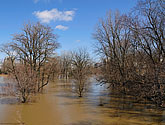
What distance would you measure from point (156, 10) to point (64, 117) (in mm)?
9250

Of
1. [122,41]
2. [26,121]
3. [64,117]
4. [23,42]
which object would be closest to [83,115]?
[64,117]

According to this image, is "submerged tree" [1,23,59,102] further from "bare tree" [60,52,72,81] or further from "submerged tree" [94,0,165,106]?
"bare tree" [60,52,72,81]

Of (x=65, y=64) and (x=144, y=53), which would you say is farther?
(x=65, y=64)

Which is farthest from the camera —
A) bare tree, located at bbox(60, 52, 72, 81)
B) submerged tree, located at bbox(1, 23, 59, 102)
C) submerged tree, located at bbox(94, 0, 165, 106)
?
bare tree, located at bbox(60, 52, 72, 81)

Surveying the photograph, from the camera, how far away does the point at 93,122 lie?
9367 millimetres

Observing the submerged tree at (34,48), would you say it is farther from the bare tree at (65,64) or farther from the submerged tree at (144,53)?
the bare tree at (65,64)

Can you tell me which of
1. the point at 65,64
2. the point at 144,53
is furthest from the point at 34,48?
the point at 65,64

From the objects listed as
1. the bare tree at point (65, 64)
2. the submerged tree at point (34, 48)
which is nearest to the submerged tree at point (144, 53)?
the submerged tree at point (34, 48)

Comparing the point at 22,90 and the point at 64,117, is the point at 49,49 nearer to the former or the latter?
the point at 22,90

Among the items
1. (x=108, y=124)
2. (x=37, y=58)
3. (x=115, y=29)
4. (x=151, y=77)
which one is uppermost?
(x=115, y=29)

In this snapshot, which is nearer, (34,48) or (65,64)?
(34,48)

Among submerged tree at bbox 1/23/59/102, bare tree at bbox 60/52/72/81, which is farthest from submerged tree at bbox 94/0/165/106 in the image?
bare tree at bbox 60/52/72/81

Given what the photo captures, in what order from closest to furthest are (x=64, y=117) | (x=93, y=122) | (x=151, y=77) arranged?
(x=151, y=77) < (x=93, y=122) < (x=64, y=117)

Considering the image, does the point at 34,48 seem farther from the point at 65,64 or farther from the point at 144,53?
the point at 65,64
